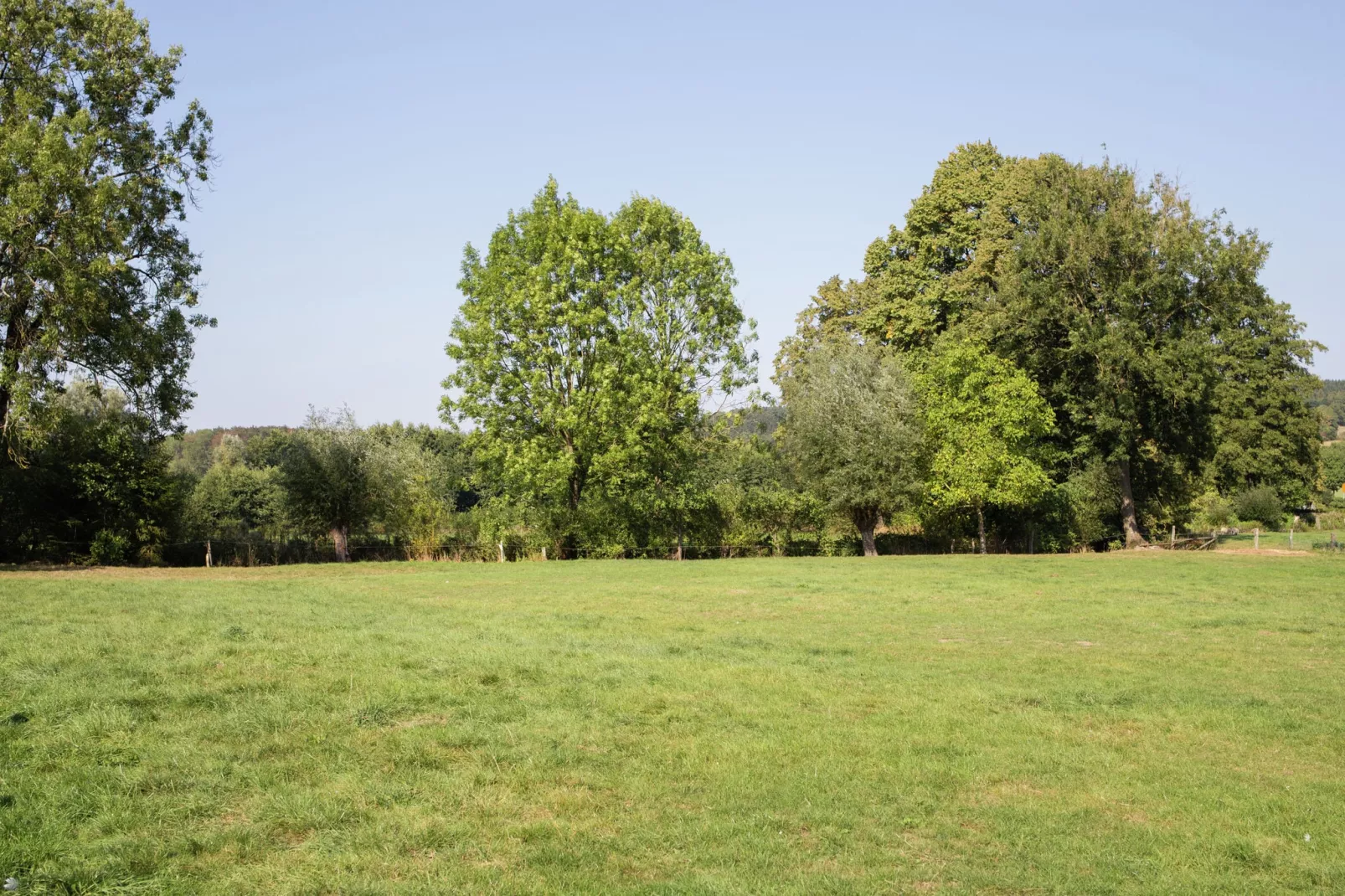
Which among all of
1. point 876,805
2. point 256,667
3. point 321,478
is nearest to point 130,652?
point 256,667

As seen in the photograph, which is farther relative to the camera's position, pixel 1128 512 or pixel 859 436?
pixel 1128 512

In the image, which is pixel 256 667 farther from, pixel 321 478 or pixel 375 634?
pixel 321 478

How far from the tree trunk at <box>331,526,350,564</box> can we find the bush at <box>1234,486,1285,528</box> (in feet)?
189

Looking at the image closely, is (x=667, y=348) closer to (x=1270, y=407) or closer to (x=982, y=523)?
(x=982, y=523)

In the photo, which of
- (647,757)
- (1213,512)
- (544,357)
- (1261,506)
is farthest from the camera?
(1213,512)

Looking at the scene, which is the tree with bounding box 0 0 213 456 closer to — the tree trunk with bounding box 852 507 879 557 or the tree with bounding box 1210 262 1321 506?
the tree trunk with bounding box 852 507 879 557

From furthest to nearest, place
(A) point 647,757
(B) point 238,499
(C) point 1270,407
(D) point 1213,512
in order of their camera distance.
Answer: (B) point 238,499 → (D) point 1213,512 → (C) point 1270,407 → (A) point 647,757

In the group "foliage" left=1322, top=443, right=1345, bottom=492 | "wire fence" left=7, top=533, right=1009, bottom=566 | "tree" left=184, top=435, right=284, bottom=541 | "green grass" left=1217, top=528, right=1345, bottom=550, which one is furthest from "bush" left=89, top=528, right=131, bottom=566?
"foliage" left=1322, top=443, right=1345, bottom=492

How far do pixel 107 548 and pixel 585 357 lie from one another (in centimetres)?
1915

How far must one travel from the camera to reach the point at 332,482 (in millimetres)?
41750

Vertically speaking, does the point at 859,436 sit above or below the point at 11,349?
below

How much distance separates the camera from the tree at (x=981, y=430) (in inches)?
1633

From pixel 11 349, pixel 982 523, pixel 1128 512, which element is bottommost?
pixel 982 523

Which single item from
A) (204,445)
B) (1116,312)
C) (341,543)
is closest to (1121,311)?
(1116,312)
